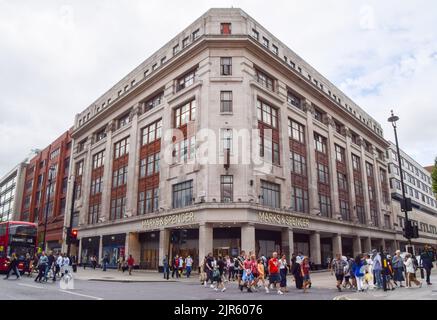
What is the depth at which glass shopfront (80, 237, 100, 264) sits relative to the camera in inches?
1768

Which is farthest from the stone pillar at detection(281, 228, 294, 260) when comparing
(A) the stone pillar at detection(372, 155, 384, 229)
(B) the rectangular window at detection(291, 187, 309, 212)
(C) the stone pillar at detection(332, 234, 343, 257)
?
(A) the stone pillar at detection(372, 155, 384, 229)

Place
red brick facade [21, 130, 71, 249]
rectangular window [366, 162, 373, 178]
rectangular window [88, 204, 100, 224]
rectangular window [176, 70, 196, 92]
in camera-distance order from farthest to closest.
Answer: red brick facade [21, 130, 71, 249] < rectangular window [366, 162, 373, 178] < rectangular window [88, 204, 100, 224] < rectangular window [176, 70, 196, 92]

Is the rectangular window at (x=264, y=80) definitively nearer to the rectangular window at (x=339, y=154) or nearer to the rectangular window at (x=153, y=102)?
the rectangular window at (x=153, y=102)

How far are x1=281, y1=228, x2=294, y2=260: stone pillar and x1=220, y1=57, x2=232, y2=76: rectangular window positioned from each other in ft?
51.4

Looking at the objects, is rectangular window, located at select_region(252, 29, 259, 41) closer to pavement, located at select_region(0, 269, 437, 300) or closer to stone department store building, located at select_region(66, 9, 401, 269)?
stone department store building, located at select_region(66, 9, 401, 269)

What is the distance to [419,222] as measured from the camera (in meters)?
71.2

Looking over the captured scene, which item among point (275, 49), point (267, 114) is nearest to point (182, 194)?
point (267, 114)

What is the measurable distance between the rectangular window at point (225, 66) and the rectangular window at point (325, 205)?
18223mm

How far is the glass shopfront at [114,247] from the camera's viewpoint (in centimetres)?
3969

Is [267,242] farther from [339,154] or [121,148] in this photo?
[121,148]

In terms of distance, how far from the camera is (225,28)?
34.1 meters

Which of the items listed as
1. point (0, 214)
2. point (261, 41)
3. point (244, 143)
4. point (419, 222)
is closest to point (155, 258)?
point (244, 143)

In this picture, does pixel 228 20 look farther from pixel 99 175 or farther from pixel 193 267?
pixel 99 175
